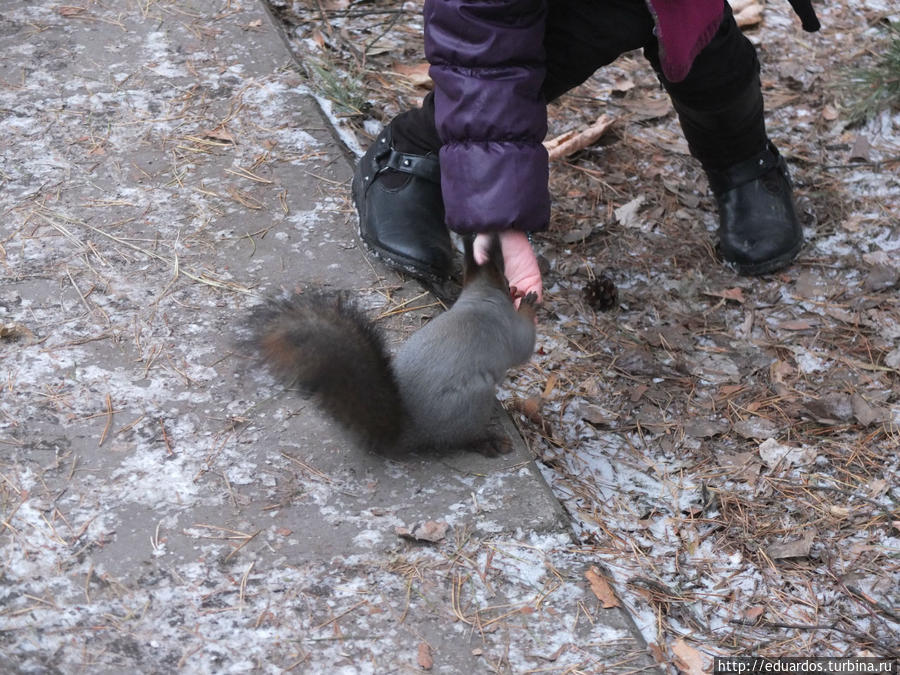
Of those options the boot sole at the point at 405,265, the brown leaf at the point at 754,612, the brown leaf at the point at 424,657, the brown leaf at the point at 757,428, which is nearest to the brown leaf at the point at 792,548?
the brown leaf at the point at 754,612

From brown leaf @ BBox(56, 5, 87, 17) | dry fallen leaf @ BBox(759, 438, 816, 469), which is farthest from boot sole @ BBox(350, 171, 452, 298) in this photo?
brown leaf @ BBox(56, 5, 87, 17)

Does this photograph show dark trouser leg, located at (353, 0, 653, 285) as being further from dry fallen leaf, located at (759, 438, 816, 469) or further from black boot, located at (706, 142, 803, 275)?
dry fallen leaf, located at (759, 438, 816, 469)

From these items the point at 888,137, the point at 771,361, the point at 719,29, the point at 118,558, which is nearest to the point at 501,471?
the point at 118,558

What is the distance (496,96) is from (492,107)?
0.03 metres

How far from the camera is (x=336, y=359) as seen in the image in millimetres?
1759

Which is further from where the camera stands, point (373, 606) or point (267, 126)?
point (267, 126)

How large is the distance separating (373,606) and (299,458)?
1.35 feet

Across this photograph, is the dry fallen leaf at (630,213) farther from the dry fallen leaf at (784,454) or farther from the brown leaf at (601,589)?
the brown leaf at (601,589)

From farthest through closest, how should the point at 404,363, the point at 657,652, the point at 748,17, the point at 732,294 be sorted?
the point at 748,17 < the point at 732,294 < the point at 404,363 < the point at 657,652

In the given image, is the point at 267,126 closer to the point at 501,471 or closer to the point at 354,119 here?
the point at 354,119

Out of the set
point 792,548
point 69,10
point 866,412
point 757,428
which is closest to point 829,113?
point 866,412

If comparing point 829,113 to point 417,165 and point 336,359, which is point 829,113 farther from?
point 336,359

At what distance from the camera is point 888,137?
341cm

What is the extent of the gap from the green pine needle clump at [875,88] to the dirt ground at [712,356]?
4cm
